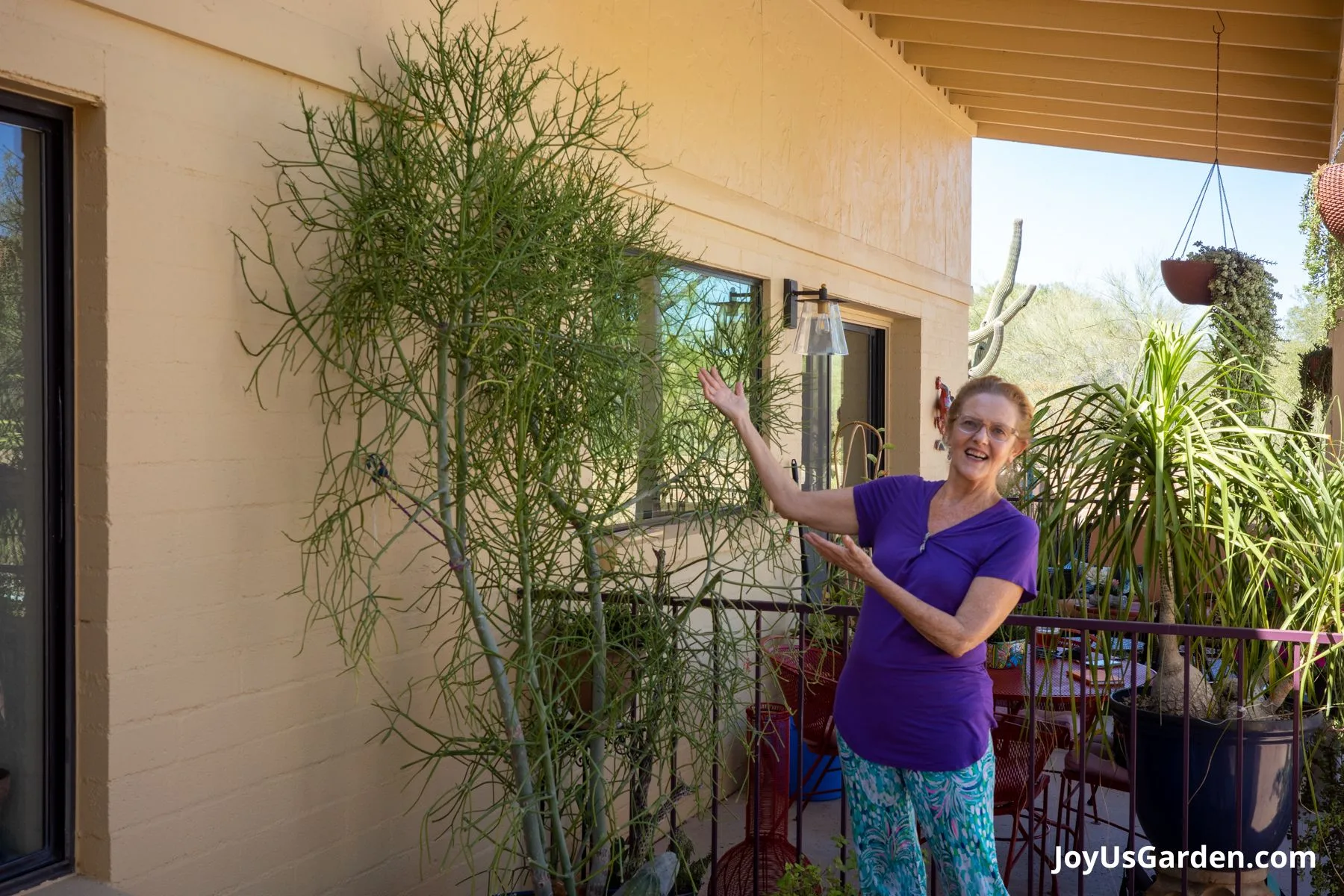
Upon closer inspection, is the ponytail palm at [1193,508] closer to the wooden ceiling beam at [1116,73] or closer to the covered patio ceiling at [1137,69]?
the covered patio ceiling at [1137,69]

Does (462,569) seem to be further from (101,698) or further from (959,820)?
(959,820)

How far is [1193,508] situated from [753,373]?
1455 millimetres

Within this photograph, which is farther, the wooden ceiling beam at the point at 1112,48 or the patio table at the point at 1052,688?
the wooden ceiling beam at the point at 1112,48

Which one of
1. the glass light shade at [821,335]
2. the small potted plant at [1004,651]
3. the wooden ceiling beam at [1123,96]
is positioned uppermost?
the wooden ceiling beam at [1123,96]

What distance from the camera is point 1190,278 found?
7391 mm

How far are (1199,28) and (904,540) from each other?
5.31 metres

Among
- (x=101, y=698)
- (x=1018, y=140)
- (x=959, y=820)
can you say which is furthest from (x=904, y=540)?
(x=1018, y=140)

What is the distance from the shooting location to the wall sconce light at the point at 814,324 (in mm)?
5785

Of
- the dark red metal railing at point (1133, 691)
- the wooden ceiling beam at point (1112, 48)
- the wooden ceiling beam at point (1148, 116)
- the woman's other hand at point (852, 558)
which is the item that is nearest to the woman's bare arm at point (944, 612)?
the woman's other hand at point (852, 558)

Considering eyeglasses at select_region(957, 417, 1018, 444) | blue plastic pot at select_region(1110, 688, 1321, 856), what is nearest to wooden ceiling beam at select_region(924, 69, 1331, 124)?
blue plastic pot at select_region(1110, 688, 1321, 856)

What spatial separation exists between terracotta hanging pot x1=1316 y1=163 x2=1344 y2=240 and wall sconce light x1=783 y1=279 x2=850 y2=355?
6.97ft

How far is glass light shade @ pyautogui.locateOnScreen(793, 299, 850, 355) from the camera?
578 cm

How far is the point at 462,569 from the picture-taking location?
9.32 ft

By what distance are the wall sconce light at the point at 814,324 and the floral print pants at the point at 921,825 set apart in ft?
11.3
